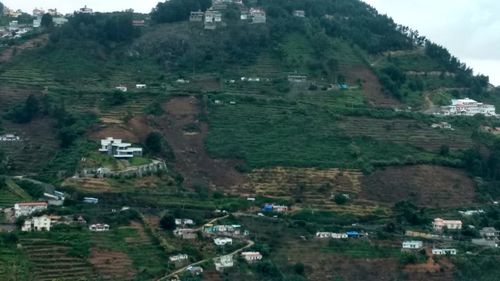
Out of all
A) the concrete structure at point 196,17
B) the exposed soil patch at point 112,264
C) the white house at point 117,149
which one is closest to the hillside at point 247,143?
the exposed soil patch at point 112,264

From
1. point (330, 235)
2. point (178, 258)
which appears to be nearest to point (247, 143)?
point (330, 235)

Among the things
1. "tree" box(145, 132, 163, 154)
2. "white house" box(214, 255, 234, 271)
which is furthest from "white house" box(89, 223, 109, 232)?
"tree" box(145, 132, 163, 154)

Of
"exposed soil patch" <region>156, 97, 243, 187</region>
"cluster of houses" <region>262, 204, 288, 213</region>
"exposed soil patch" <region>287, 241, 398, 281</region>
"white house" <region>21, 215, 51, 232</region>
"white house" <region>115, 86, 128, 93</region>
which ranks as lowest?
"exposed soil patch" <region>287, 241, 398, 281</region>

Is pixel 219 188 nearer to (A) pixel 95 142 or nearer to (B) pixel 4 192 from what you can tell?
(A) pixel 95 142

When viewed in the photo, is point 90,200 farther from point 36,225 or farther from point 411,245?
point 411,245

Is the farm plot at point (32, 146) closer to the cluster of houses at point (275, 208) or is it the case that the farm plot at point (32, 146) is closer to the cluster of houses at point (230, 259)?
the cluster of houses at point (275, 208)

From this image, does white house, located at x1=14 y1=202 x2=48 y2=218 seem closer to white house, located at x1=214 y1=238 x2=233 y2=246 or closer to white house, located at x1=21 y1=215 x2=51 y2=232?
white house, located at x1=21 y1=215 x2=51 y2=232
